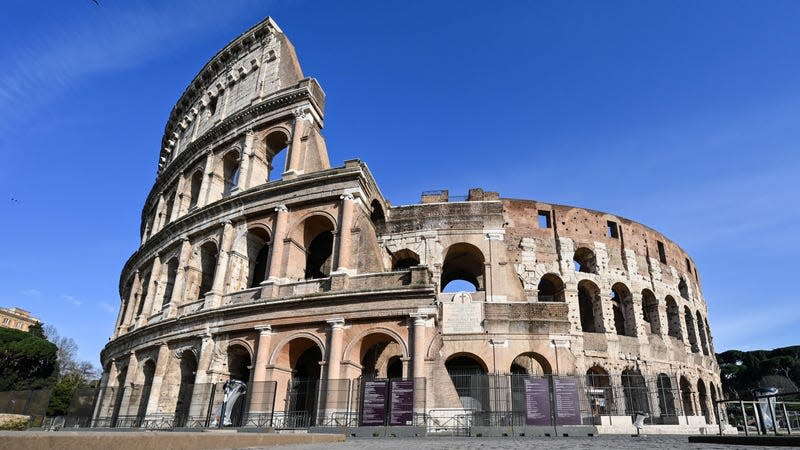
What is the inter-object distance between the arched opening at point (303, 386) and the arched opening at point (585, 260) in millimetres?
12689

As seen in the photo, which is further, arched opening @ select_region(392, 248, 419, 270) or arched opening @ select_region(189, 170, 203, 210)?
arched opening @ select_region(189, 170, 203, 210)

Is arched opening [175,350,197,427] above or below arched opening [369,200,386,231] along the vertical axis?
below

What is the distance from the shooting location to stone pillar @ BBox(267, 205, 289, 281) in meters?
16.6

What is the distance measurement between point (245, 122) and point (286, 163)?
3.93 m

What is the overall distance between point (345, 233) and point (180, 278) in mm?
8003

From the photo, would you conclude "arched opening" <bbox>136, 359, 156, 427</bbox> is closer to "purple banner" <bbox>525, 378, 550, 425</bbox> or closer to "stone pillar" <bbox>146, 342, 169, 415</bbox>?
"stone pillar" <bbox>146, 342, 169, 415</bbox>

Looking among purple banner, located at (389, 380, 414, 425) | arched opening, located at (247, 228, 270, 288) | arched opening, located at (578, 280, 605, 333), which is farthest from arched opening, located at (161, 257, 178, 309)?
arched opening, located at (578, 280, 605, 333)

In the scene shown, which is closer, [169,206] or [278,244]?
[278,244]

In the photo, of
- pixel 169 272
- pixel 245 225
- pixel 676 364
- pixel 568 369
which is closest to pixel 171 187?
pixel 169 272

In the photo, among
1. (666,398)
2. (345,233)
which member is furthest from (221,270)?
(666,398)

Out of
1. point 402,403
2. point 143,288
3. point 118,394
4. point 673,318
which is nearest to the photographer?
point 402,403

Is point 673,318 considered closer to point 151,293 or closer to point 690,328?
point 690,328

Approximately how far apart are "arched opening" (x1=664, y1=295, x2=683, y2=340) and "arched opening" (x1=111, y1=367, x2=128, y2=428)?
25493mm

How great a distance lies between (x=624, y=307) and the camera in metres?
23.7
